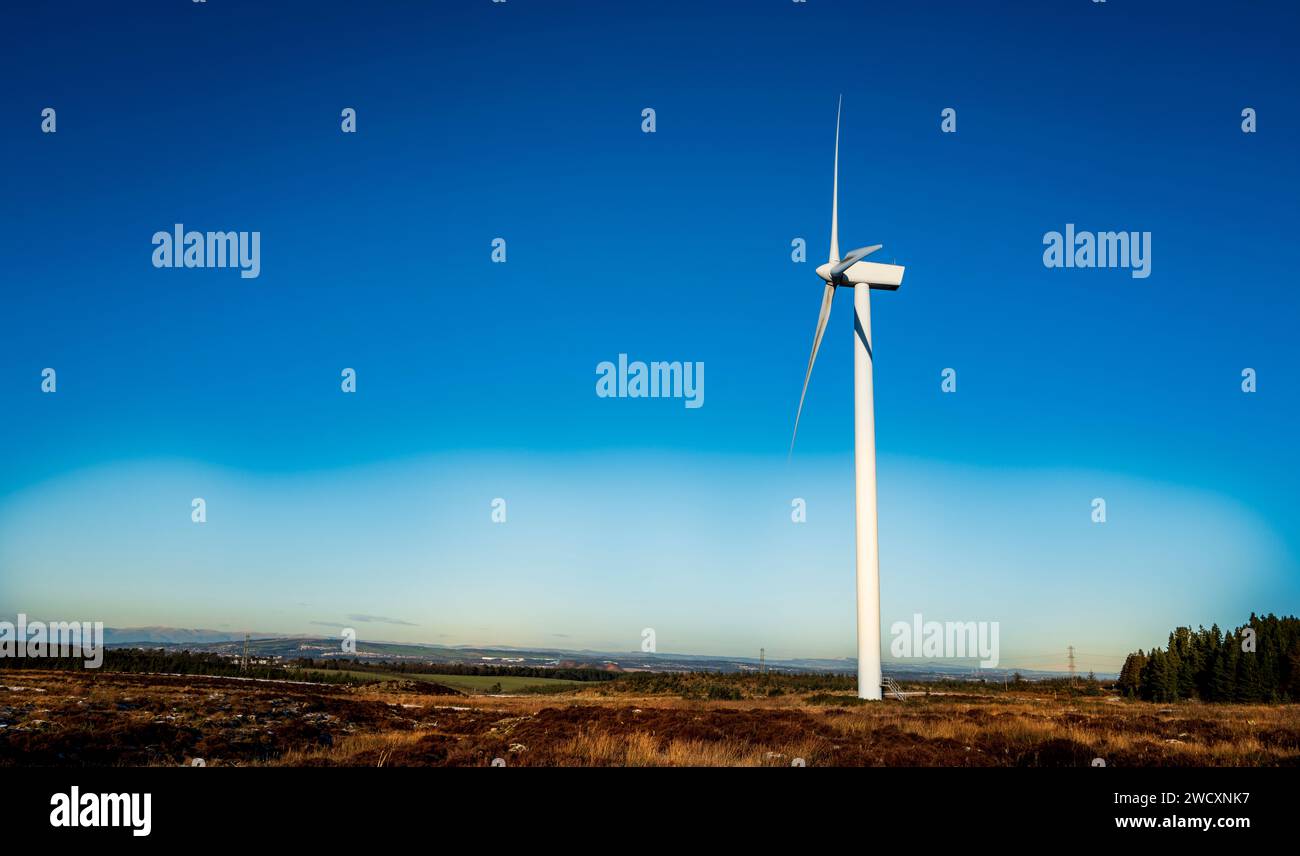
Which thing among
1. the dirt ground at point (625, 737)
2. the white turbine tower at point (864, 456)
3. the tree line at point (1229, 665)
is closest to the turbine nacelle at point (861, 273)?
the white turbine tower at point (864, 456)

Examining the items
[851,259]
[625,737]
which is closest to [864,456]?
[851,259]

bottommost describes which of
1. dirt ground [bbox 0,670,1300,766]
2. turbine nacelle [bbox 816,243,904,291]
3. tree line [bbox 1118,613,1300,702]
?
tree line [bbox 1118,613,1300,702]

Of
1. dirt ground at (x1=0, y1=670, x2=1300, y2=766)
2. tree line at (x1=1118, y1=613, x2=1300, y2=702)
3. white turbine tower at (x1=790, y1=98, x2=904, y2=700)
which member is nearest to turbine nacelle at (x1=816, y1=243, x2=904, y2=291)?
white turbine tower at (x1=790, y1=98, x2=904, y2=700)

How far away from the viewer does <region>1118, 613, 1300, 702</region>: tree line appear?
243ft

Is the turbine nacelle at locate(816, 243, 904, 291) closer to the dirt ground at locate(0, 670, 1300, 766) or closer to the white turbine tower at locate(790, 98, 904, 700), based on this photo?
the white turbine tower at locate(790, 98, 904, 700)

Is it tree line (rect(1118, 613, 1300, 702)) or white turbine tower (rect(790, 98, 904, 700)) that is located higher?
white turbine tower (rect(790, 98, 904, 700))

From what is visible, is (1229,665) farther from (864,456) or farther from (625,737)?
(625,737)

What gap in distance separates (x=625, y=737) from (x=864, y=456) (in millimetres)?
21050

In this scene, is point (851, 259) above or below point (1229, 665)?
above

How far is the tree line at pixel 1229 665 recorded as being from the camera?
73938mm

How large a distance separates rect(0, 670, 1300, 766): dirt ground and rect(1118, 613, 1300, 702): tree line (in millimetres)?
51625

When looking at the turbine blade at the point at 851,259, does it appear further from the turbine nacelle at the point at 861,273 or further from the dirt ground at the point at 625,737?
the dirt ground at the point at 625,737

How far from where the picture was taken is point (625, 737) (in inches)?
838
